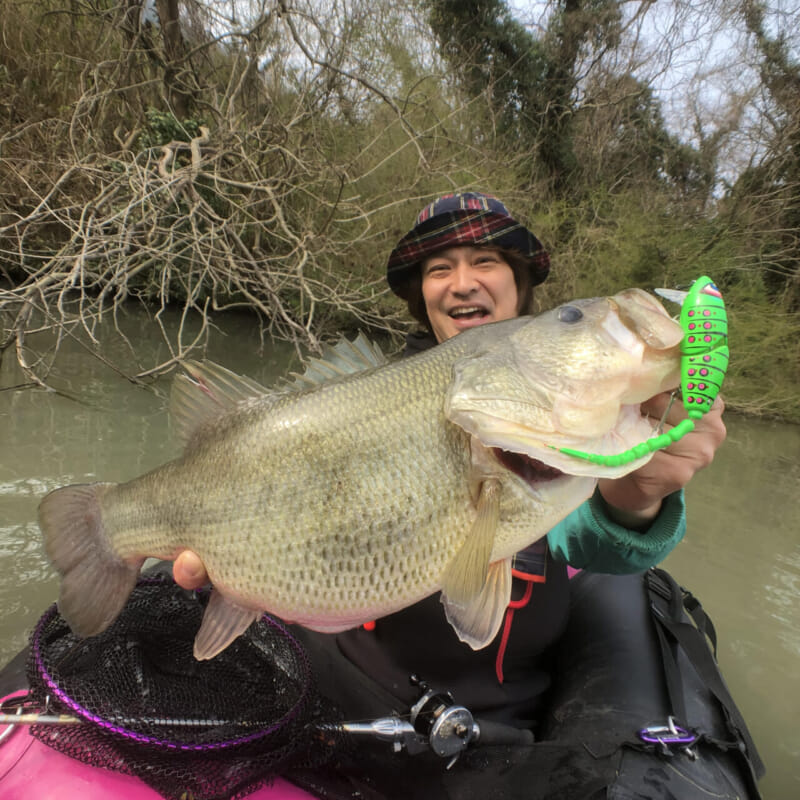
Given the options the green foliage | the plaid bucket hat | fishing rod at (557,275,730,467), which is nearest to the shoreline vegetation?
the green foliage

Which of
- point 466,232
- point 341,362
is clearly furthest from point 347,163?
point 341,362

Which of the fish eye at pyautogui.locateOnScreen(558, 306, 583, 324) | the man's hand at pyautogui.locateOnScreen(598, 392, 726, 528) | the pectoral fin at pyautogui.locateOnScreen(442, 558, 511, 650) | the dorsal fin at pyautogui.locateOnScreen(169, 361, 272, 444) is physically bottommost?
the pectoral fin at pyautogui.locateOnScreen(442, 558, 511, 650)

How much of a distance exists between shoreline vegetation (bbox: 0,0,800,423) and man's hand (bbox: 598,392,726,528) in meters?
3.61

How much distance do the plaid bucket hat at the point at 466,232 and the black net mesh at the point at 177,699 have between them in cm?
149

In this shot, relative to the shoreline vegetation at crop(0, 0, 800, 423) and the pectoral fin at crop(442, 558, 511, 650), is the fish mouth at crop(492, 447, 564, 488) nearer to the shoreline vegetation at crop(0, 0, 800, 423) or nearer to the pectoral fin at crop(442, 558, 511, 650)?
the pectoral fin at crop(442, 558, 511, 650)

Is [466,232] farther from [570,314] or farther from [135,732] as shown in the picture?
[135,732]

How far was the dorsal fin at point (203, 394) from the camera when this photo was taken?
1403mm

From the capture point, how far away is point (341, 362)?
140cm

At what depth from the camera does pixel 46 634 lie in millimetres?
1503

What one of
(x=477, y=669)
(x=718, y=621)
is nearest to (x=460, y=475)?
(x=477, y=669)

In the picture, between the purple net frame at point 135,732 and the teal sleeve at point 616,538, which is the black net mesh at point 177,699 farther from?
the teal sleeve at point 616,538

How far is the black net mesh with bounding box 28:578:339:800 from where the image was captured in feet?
3.98

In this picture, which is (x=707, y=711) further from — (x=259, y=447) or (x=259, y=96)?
(x=259, y=96)

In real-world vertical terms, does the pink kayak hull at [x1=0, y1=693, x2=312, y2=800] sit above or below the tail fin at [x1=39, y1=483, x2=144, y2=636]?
below
